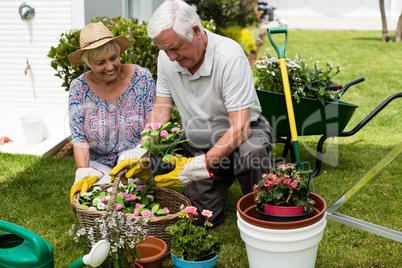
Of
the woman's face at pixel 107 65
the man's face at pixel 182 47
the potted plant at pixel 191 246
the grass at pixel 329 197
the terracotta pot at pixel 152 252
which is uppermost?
the man's face at pixel 182 47

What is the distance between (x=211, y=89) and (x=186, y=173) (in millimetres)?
543

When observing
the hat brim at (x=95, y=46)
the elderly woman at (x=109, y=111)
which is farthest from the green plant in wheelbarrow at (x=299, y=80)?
the hat brim at (x=95, y=46)

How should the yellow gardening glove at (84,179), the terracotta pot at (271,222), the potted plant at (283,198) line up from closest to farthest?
the terracotta pot at (271,222) → the potted plant at (283,198) → the yellow gardening glove at (84,179)

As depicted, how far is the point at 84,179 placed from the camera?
2.71 meters

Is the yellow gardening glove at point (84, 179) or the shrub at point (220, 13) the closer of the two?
the yellow gardening glove at point (84, 179)

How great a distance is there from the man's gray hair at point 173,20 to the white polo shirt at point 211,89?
291mm

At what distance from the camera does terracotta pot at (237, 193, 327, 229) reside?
6.48 ft

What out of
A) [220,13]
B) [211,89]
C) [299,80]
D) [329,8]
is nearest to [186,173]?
[211,89]

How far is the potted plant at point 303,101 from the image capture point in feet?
11.6

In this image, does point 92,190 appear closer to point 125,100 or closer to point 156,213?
point 156,213

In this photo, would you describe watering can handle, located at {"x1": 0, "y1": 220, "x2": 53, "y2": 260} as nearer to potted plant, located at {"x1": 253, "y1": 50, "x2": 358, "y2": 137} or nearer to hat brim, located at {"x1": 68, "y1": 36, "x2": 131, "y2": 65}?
hat brim, located at {"x1": 68, "y1": 36, "x2": 131, "y2": 65}

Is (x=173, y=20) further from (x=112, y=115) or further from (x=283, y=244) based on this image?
(x=283, y=244)

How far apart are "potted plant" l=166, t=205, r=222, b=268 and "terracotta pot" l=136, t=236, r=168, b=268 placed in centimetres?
8

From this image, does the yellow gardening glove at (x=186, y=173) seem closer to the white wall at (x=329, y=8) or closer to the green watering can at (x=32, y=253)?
the green watering can at (x=32, y=253)
